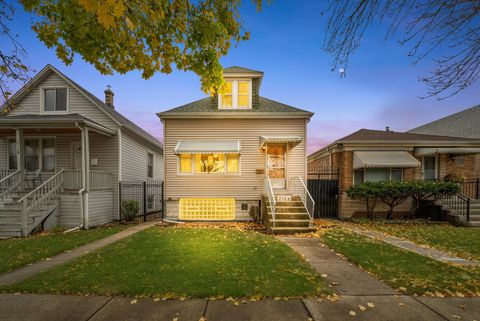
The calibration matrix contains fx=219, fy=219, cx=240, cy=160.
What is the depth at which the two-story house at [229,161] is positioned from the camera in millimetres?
11703

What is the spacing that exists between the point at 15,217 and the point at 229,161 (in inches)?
Result: 373

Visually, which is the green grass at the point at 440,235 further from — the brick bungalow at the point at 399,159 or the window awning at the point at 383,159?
the window awning at the point at 383,159

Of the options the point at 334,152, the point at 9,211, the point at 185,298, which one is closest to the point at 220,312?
the point at 185,298

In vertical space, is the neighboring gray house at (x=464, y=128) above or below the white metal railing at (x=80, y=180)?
above

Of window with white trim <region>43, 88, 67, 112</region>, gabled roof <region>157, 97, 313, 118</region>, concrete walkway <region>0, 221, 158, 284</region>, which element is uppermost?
window with white trim <region>43, 88, 67, 112</region>

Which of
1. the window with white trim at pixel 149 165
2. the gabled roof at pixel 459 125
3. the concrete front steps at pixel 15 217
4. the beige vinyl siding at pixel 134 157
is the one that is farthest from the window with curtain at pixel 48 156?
the gabled roof at pixel 459 125

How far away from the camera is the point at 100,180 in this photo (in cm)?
1193

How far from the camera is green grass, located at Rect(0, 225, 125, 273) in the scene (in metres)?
5.54

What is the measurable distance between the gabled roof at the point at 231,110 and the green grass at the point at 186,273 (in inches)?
271

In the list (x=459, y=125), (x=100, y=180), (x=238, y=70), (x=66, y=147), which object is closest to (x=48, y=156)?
(x=66, y=147)

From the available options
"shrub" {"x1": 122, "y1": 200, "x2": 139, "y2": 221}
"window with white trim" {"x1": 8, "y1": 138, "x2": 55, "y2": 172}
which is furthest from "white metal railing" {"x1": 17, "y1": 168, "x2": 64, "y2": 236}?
"shrub" {"x1": 122, "y1": 200, "x2": 139, "y2": 221}

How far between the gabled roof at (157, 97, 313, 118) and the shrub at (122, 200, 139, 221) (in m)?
5.08

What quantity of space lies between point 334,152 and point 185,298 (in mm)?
12837

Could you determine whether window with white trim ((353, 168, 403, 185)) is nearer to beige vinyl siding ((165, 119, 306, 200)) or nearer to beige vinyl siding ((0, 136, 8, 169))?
beige vinyl siding ((165, 119, 306, 200))
